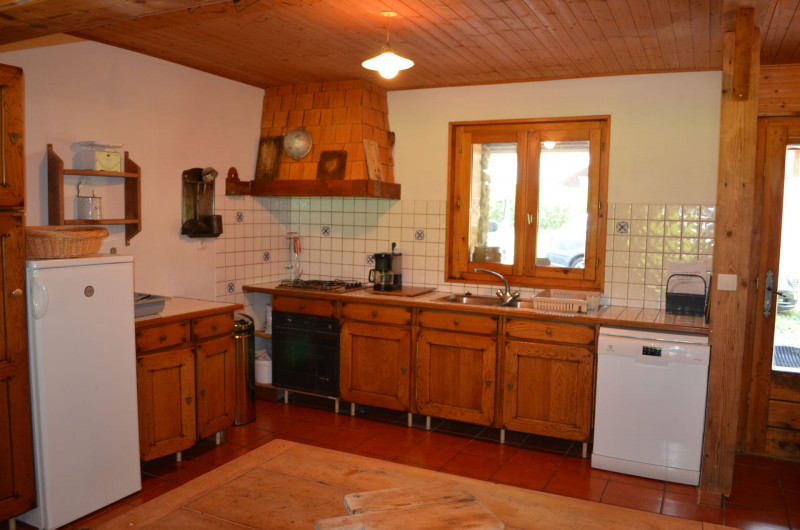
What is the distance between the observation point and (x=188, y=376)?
363 centimetres

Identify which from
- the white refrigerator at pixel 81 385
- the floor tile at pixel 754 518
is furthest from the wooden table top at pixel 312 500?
the floor tile at pixel 754 518

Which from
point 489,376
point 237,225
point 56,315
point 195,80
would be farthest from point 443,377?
point 195,80

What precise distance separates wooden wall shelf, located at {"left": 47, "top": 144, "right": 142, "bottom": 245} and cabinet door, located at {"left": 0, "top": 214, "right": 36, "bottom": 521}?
623mm

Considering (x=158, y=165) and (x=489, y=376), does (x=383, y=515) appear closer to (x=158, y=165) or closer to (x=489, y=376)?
(x=489, y=376)

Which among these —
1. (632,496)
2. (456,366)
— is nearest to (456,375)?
(456,366)

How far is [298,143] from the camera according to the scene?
4.86 m

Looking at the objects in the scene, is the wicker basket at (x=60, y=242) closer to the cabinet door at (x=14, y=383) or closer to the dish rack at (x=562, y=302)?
the cabinet door at (x=14, y=383)

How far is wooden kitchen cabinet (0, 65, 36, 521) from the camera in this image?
2701 millimetres

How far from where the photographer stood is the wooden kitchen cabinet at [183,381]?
3385mm

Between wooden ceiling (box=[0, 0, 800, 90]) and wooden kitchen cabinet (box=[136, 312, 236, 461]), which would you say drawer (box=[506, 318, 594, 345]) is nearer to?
wooden ceiling (box=[0, 0, 800, 90])

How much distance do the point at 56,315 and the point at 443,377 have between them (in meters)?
2.44

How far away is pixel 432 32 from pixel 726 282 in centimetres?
210

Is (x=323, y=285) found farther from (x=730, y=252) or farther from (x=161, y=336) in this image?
(x=730, y=252)

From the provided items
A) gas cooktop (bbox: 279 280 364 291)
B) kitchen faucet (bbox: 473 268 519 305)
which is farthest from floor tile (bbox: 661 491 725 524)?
gas cooktop (bbox: 279 280 364 291)
